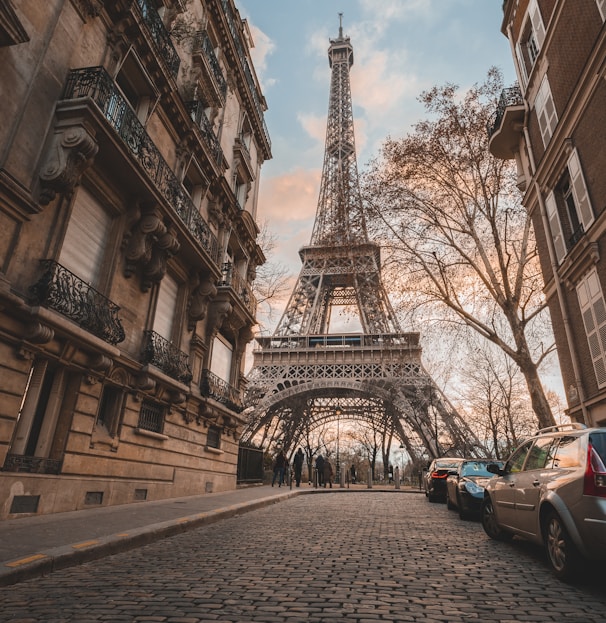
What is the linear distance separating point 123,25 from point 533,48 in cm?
1362

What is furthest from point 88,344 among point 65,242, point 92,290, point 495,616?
point 495,616

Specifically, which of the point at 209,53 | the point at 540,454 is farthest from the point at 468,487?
the point at 209,53

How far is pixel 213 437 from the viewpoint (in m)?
16.4

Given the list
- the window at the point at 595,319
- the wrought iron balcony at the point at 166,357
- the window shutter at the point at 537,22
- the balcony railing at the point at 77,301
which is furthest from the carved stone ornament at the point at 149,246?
the window shutter at the point at 537,22

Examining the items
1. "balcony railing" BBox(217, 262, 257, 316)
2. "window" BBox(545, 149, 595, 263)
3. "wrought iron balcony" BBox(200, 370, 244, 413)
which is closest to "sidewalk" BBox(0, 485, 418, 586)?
"wrought iron balcony" BBox(200, 370, 244, 413)

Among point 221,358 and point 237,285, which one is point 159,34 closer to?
point 237,285

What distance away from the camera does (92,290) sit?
30.2ft

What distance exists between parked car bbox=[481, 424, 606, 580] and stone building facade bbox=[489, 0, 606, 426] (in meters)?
6.10

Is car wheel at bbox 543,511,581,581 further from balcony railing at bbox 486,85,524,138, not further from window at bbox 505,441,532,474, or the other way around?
balcony railing at bbox 486,85,524,138

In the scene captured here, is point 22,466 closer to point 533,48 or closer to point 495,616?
point 495,616

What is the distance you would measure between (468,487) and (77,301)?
9.29 meters

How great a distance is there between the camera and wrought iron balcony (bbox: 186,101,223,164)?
1410cm

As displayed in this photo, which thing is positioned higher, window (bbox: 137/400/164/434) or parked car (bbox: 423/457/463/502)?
window (bbox: 137/400/164/434)

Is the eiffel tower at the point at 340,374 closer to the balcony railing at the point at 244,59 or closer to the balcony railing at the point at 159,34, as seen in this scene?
the balcony railing at the point at 244,59
